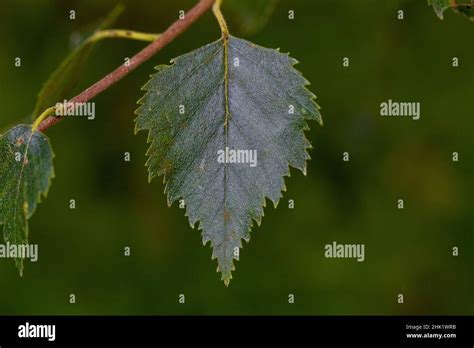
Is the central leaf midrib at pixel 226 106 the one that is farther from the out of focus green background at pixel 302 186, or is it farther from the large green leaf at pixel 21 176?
the out of focus green background at pixel 302 186

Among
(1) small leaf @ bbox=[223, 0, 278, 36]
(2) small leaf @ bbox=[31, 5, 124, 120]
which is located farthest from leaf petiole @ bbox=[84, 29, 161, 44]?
(1) small leaf @ bbox=[223, 0, 278, 36]

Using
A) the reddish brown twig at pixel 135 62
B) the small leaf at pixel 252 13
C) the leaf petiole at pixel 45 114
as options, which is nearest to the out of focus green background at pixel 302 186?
the small leaf at pixel 252 13

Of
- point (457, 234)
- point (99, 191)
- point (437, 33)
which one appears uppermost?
point (437, 33)

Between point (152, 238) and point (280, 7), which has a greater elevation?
point (280, 7)

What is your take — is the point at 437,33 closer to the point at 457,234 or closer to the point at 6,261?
the point at 457,234

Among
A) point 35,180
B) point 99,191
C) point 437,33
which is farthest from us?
point 99,191

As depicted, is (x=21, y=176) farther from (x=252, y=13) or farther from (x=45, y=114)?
(x=252, y=13)

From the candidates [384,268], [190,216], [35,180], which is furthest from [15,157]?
[384,268]
